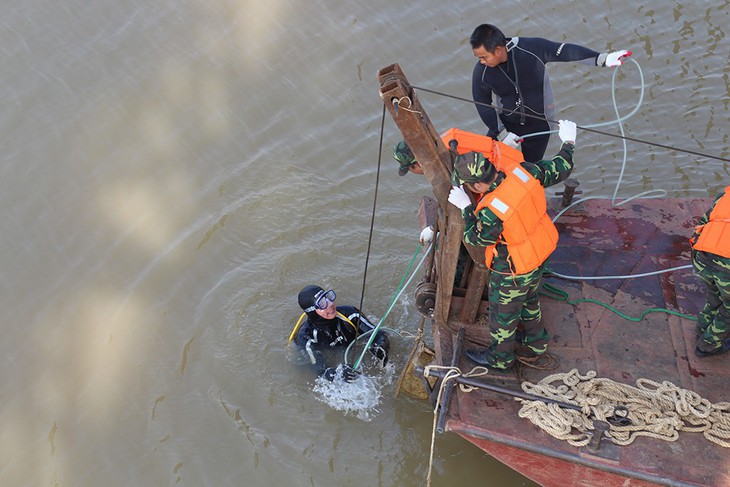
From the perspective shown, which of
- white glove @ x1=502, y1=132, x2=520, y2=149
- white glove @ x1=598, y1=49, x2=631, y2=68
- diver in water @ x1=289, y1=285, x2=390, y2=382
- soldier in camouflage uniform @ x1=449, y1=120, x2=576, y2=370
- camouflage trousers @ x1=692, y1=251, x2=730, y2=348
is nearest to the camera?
soldier in camouflage uniform @ x1=449, y1=120, x2=576, y2=370

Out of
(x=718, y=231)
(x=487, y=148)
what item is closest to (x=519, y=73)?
(x=487, y=148)

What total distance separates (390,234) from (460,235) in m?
2.99

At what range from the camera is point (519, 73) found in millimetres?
6035

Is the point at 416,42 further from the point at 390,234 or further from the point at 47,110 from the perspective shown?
the point at 47,110

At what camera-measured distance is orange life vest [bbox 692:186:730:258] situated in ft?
16.1

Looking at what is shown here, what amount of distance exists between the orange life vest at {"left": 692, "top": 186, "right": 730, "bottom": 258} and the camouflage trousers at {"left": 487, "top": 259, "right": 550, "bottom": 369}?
1.05 m

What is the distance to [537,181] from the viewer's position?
15.9 ft

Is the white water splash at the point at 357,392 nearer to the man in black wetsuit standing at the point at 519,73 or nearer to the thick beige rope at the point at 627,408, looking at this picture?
the thick beige rope at the point at 627,408

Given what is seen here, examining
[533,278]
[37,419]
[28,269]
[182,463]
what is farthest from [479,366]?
[28,269]

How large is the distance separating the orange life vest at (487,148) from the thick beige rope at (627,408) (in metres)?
1.54

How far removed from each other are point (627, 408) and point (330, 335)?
2528 mm

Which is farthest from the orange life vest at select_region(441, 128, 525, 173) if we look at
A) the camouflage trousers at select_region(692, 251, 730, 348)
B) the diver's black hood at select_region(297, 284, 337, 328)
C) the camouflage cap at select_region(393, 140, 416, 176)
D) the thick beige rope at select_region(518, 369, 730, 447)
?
the diver's black hood at select_region(297, 284, 337, 328)

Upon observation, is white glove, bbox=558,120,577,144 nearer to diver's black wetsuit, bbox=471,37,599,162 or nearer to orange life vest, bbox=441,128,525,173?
orange life vest, bbox=441,128,525,173

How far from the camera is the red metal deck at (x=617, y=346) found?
4.88 m
